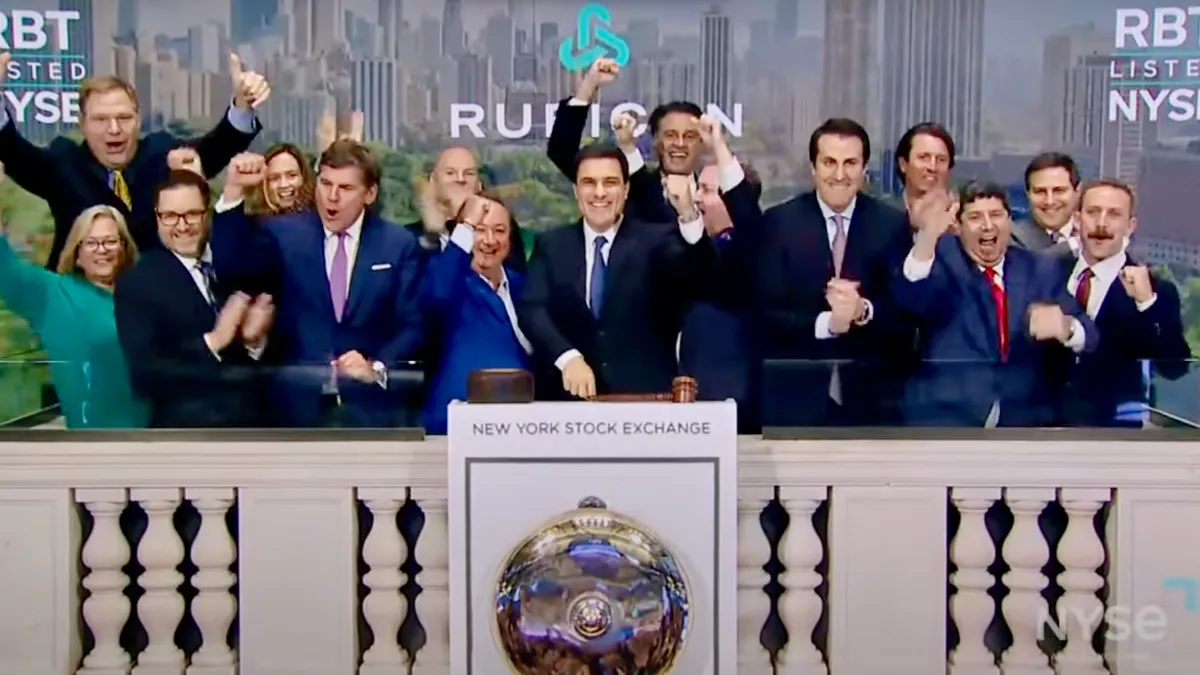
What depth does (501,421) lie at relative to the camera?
1.49m

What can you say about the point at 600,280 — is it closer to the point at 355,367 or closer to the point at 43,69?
the point at 355,367

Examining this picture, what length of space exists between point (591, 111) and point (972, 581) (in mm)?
858

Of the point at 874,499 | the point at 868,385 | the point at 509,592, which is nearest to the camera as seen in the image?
the point at 509,592

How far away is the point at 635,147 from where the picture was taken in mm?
1788

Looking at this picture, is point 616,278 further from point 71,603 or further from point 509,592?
point 71,603

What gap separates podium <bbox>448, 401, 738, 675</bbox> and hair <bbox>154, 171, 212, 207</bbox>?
0.59m

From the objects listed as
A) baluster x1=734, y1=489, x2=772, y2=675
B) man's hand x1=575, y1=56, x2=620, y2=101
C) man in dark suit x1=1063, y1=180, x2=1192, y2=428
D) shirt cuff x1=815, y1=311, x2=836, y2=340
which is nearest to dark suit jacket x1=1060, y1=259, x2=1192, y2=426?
man in dark suit x1=1063, y1=180, x2=1192, y2=428

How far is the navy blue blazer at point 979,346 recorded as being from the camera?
177 cm

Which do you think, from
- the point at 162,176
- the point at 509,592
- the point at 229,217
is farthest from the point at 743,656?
the point at 162,176

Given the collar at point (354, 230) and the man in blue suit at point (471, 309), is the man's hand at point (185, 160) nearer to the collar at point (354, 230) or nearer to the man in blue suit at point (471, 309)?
the collar at point (354, 230)

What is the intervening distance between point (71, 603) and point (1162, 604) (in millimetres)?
1504

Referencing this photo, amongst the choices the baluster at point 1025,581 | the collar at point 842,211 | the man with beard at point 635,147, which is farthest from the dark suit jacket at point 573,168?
the baluster at point 1025,581

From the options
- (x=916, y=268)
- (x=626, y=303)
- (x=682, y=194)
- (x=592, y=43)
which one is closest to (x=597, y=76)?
(x=592, y=43)

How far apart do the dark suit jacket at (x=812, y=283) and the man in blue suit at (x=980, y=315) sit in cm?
3
